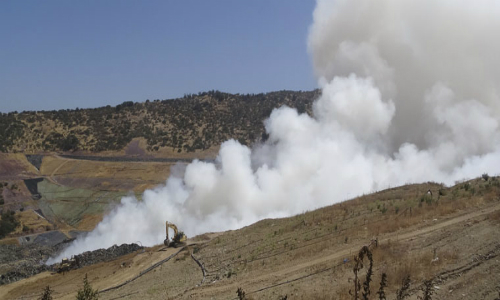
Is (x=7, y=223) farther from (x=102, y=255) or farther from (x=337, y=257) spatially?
(x=337, y=257)

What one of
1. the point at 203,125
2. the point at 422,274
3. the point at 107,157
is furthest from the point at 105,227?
the point at 203,125

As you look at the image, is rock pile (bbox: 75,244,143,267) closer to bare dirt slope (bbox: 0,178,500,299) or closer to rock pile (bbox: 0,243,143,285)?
rock pile (bbox: 0,243,143,285)

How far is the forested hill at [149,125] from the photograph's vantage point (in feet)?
265

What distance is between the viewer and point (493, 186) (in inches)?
874

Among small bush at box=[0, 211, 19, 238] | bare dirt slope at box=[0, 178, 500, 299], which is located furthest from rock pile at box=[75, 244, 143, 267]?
small bush at box=[0, 211, 19, 238]

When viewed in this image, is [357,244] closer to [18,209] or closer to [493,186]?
[493,186]

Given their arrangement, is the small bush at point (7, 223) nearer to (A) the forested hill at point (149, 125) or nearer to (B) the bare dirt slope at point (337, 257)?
(B) the bare dirt slope at point (337, 257)

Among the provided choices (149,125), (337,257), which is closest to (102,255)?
(337,257)

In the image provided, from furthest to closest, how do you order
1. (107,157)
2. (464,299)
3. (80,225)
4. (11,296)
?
(107,157) < (80,225) < (11,296) < (464,299)

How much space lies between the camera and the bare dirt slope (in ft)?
43.2

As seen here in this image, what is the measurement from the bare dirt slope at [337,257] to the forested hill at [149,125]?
52.6 m

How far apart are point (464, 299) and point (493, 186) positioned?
A: 13.5 meters

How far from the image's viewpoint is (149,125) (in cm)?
9275

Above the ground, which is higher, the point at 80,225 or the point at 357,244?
the point at 80,225
